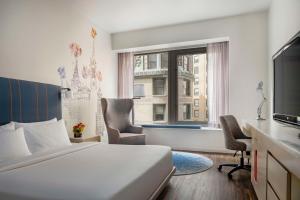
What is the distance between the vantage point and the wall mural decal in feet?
12.5

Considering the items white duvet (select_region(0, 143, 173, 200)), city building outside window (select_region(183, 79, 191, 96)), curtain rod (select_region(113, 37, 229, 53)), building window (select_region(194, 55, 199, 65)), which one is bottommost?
white duvet (select_region(0, 143, 173, 200))

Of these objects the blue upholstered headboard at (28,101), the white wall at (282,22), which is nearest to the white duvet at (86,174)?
the blue upholstered headboard at (28,101)

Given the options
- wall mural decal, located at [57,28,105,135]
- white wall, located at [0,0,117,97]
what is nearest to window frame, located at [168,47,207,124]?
wall mural decal, located at [57,28,105,135]

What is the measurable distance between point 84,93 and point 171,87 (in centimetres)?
202

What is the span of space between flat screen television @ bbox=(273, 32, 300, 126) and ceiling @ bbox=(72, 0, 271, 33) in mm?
2018

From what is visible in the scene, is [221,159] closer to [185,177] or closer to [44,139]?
[185,177]

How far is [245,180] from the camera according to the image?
116 inches

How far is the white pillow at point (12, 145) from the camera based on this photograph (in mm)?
2096

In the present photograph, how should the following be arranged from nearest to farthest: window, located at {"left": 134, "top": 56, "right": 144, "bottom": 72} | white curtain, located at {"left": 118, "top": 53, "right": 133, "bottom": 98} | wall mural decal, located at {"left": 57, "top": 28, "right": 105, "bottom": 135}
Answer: wall mural decal, located at {"left": 57, "top": 28, "right": 105, "bottom": 135}, white curtain, located at {"left": 118, "top": 53, "right": 133, "bottom": 98}, window, located at {"left": 134, "top": 56, "right": 144, "bottom": 72}

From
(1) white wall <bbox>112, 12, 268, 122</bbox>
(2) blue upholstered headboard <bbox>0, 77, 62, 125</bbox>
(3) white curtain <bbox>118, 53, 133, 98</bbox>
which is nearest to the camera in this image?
(2) blue upholstered headboard <bbox>0, 77, 62, 125</bbox>

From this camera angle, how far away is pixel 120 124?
4.43 metres

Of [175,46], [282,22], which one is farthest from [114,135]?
[282,22]

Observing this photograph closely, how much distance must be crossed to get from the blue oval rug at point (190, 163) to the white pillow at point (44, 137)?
1.66 meters

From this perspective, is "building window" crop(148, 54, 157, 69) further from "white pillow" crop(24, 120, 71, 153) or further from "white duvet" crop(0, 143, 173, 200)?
"white duvet" crop(0, 143, 173, 200)
